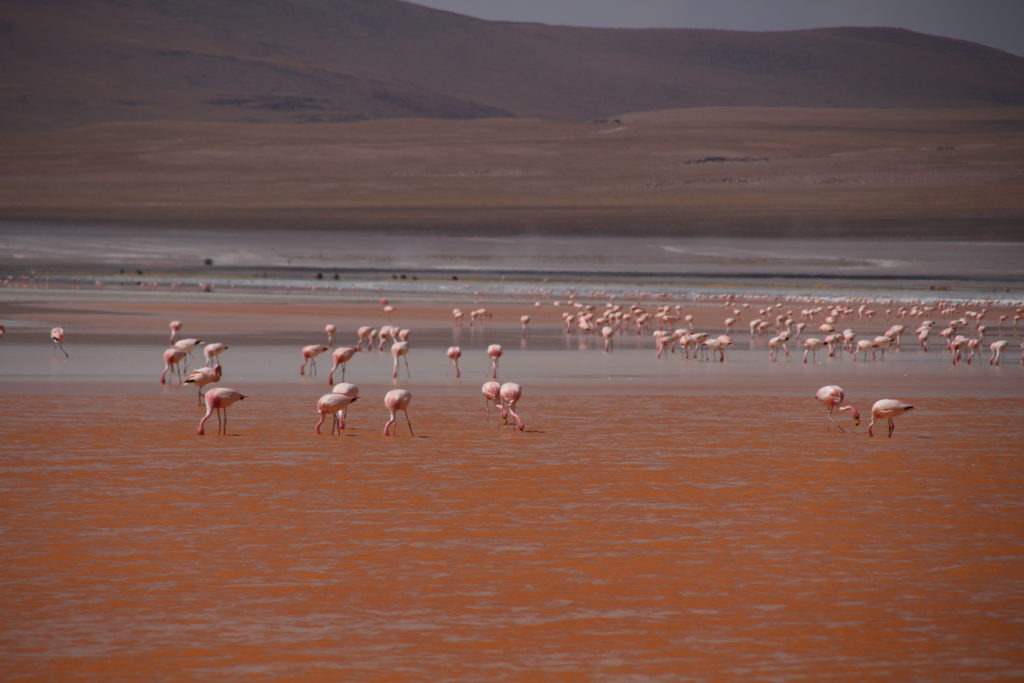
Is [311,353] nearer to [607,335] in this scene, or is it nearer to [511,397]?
[511,397]

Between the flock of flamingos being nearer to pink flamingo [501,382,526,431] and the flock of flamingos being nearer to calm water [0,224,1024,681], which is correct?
pink flamingo [501,382,526,431]

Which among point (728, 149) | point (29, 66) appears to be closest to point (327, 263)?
point (728, 149)

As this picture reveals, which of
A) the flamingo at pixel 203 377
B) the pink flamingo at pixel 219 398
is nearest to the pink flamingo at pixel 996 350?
the flamingo at pixel 203 377

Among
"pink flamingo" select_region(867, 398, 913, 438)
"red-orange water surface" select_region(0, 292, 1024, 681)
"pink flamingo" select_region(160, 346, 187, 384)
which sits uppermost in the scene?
"pink flamingo" select_region(867, 398, 913, 438)

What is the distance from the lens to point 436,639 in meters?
6.53

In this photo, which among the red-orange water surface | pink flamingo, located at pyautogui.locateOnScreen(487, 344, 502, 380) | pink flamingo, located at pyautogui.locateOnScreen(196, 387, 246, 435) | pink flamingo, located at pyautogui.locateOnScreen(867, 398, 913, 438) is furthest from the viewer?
pink flamingo, located at pyautogui.locateOnScreen(487, 344, 502, 380)

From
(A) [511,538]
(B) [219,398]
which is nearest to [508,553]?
(A) [511,538]

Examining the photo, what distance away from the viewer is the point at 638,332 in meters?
28.9

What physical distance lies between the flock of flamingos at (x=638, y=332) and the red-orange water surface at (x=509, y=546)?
1.08 ft

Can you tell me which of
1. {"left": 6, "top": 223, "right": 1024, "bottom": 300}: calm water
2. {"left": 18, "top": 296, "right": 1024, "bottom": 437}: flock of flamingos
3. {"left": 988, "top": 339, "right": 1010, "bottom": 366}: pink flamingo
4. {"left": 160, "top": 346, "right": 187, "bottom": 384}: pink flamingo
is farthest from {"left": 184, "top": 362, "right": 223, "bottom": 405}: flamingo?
Result: {"left": 6, "top": 223, "right": 1024, "bottom": 300}: calm water

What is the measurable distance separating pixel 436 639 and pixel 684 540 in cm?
245

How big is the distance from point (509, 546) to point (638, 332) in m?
20.7

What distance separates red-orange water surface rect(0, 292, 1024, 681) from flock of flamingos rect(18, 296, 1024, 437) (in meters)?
0.33

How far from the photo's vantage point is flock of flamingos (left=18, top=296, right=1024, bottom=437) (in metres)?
12.7
